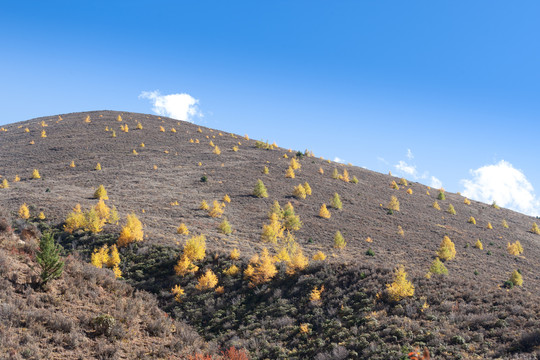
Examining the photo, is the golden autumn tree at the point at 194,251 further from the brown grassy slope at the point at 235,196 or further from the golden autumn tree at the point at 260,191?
the golden autumn tree at the point at 260,191

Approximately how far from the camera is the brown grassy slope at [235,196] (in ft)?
125

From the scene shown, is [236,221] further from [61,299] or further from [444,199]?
[444,199]

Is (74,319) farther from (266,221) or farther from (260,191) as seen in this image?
(260,191)

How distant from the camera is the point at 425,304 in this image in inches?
655

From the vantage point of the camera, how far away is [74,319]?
12.9 meters

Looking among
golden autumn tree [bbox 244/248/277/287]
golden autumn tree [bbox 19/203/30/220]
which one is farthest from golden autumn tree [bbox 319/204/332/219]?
golden autumn tree [bbox 19/203/30/220]

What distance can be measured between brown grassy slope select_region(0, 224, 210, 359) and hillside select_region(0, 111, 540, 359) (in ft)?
12.7

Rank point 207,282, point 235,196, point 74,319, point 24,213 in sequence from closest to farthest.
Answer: point 74,319
point 207,282
point 24,213
point 235,196

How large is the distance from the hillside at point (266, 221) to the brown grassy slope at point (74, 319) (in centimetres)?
388

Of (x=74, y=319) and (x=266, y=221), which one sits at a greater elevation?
(x=266, y=221)

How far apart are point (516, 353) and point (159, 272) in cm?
2245

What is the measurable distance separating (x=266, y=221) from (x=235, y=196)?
38.4ft

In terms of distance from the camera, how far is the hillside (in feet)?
52.6

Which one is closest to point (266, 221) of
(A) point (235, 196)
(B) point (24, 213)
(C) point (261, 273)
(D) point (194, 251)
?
(A) point (235, 196)
